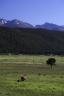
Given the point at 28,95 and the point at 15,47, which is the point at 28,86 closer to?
the point at 28,95

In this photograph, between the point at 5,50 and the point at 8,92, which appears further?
the point at 5,50

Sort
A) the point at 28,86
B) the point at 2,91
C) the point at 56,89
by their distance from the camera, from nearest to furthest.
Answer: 1. the point at 2,91
2. the point at 56,89
3. the point at 28,86

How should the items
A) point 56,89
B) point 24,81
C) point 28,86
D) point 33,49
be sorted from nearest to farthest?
point 56,89, point 28,86, point 24,81, point 33,49

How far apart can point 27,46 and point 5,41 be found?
11.8 metres

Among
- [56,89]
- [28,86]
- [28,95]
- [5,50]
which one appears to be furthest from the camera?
[5,50]

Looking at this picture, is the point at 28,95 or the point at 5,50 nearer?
the point at 28,95

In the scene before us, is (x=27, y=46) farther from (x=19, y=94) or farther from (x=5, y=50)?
(x=19, y=94)

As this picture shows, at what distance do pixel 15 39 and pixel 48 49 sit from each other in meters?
18.8

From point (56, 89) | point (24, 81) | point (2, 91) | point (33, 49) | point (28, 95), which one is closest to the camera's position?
point (28, 95)

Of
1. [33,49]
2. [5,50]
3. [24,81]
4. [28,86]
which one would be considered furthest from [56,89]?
[33,49]

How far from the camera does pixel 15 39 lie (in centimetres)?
19988

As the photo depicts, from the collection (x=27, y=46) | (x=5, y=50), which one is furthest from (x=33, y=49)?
(x=5, y=50)

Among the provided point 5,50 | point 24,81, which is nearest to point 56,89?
point 24,81

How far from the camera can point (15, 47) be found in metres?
189
